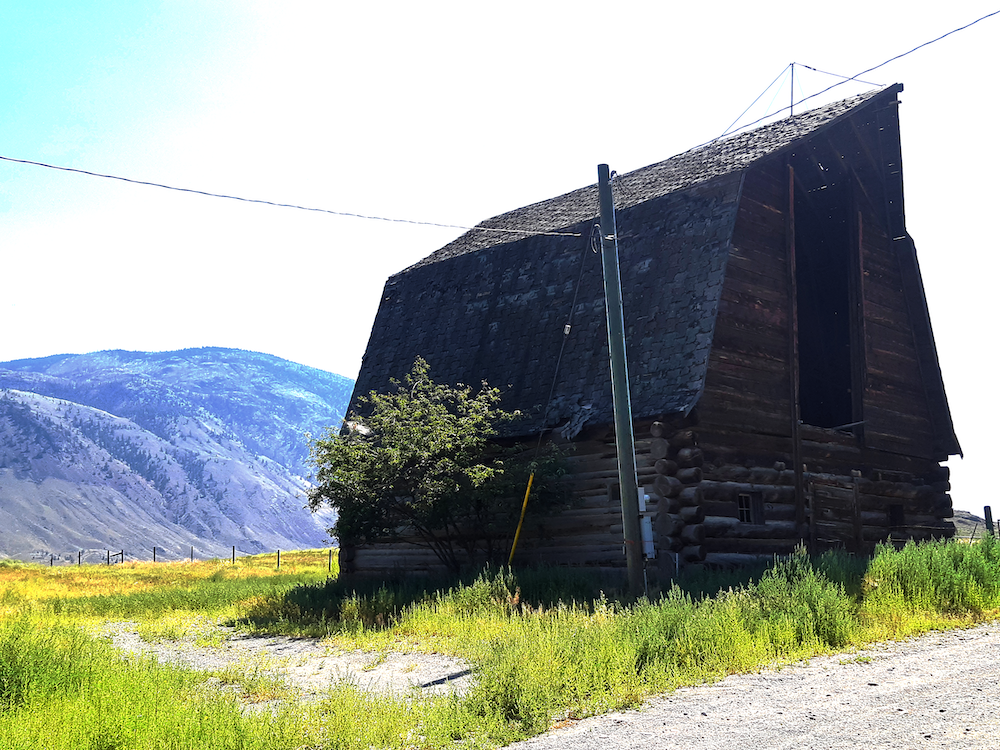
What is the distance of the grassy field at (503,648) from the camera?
7738mm

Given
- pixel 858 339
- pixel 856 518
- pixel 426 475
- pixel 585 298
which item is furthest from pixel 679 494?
pixel 858 339

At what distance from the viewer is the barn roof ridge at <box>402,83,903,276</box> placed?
2070cm

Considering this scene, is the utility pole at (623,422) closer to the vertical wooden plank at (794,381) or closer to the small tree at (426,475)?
the small tree at (426,475)

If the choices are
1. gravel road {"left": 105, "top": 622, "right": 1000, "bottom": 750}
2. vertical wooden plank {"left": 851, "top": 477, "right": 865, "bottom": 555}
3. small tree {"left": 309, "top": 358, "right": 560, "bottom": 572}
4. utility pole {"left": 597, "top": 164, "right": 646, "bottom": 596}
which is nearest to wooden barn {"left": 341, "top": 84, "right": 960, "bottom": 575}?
vertical wooden plank {"left": 851, "top": 477, "right": 865, "bottom": 555}

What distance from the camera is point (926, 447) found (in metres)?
23.6

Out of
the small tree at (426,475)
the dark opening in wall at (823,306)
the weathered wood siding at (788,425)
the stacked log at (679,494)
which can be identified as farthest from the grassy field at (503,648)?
the dark opening in wall at (823,306)

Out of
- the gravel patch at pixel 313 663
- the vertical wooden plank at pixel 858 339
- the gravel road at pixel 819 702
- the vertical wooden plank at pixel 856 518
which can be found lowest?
the gravel patch at pixel 313 663

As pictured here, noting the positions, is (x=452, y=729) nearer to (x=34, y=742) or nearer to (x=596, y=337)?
(x=34, y=742)

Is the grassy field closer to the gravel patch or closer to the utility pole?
the gravel patch

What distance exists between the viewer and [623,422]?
13820 millimetres

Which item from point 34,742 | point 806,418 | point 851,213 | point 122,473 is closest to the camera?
point 34,742

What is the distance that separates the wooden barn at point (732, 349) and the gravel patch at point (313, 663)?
6785 millimetres

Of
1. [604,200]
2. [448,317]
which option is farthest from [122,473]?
[604,200]

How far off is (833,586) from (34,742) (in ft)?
32.0
